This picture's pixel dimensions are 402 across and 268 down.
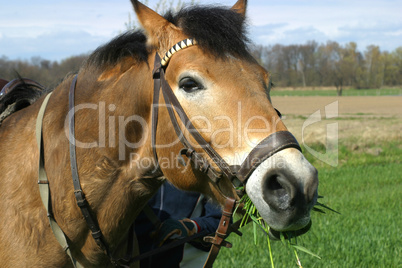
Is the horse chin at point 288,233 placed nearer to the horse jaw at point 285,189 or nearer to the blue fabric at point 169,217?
the horse jaw at point 285,189

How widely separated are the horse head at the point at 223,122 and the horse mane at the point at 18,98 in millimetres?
1087

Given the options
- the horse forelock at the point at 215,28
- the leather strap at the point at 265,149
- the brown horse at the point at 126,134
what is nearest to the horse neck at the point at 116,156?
the brown horse at the point at 126,134

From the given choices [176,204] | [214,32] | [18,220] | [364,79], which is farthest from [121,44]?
[364,79]

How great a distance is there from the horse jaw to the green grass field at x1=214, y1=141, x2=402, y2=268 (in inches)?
35.7

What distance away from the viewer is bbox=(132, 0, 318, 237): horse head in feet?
6.29

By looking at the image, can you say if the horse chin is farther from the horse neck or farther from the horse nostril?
the horse neck

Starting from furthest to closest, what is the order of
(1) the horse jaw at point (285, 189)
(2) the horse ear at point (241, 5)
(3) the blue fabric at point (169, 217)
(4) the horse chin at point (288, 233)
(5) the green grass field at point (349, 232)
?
1. (5) the green grass field at point (349, 232)
2. (3) the blue fabric at point (169, 217)
3. (2) the horse ear at point (241, 5)
4. (4) the horse chin at point (288, 233)
5. (1) the horse jaw at point (285, 189)

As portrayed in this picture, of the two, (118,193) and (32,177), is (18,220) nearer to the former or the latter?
(32,177)

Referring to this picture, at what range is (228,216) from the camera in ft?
7.49

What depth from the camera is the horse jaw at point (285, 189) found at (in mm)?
1855

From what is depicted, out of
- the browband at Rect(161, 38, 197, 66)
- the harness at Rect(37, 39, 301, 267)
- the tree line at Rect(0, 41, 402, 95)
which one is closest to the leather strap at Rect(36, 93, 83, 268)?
the harness at Rect(37, 39, 301, 267)

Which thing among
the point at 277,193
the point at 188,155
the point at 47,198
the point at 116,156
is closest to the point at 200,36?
the point at 188,155

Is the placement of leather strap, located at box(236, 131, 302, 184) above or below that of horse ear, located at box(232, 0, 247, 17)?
below

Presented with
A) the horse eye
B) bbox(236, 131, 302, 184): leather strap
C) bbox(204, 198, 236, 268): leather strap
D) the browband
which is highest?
the browband
